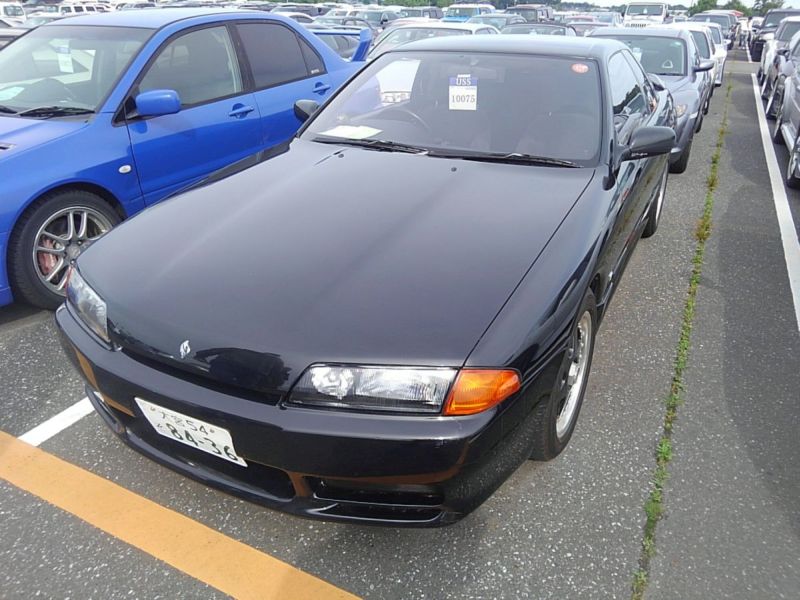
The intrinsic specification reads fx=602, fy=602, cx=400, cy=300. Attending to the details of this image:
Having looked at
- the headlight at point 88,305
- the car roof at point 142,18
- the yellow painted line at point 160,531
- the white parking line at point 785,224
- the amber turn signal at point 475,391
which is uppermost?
the car roof at point 142,18

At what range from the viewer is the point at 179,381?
1765 mm

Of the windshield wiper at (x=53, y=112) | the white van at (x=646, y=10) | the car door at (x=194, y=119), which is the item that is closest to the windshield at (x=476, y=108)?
the car door at (x=194, y=119)

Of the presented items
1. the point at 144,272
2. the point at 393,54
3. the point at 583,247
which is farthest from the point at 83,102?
the point at 583,247

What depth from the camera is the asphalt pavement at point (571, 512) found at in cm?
187

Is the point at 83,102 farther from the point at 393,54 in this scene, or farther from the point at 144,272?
the point at 144,272

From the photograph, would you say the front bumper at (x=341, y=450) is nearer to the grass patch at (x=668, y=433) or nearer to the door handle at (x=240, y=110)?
the grass patch at (x=668, y=433)

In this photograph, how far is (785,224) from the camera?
492 cm

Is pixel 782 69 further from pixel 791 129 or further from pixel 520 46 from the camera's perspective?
pixel 520 46

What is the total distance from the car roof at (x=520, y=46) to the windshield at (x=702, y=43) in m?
7.83

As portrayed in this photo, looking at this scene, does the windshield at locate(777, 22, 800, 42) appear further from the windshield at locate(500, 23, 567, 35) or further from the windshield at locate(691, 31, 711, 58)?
the windshield at locate(500, 23, 567, 35)

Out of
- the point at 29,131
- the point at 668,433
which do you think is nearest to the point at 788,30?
the point at 668,433

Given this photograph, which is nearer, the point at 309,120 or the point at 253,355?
the point at 253,355

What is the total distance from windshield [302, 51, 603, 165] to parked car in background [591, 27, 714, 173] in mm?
3785

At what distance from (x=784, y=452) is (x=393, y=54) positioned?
8.92ft
